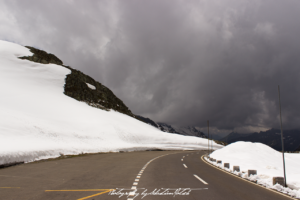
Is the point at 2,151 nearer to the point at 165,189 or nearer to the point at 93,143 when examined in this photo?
the point at 165,189

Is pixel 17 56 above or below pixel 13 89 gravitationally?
above

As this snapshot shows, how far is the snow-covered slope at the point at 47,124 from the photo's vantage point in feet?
68.3

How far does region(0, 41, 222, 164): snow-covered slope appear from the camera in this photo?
20812 millimetres

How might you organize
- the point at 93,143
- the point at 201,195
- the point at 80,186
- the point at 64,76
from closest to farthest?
the point at 201,195 → the point at 80,186 → the point at 93,143 → the point at 64,76

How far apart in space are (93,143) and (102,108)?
29505 mm

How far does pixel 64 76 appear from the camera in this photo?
6638 cm

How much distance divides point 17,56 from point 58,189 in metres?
79.3

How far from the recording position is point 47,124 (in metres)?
31.1

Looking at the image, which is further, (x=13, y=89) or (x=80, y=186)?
(x=13, y=89)

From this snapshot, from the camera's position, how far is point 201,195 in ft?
21.4

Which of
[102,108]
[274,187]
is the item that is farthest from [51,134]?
[102,108]

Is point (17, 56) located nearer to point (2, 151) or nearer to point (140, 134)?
point (140, 134)

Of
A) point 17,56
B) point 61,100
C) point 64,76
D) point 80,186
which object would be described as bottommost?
point 80,186

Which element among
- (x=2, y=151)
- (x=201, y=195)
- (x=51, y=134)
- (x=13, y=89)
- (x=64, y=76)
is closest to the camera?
(x=201, y=195)
